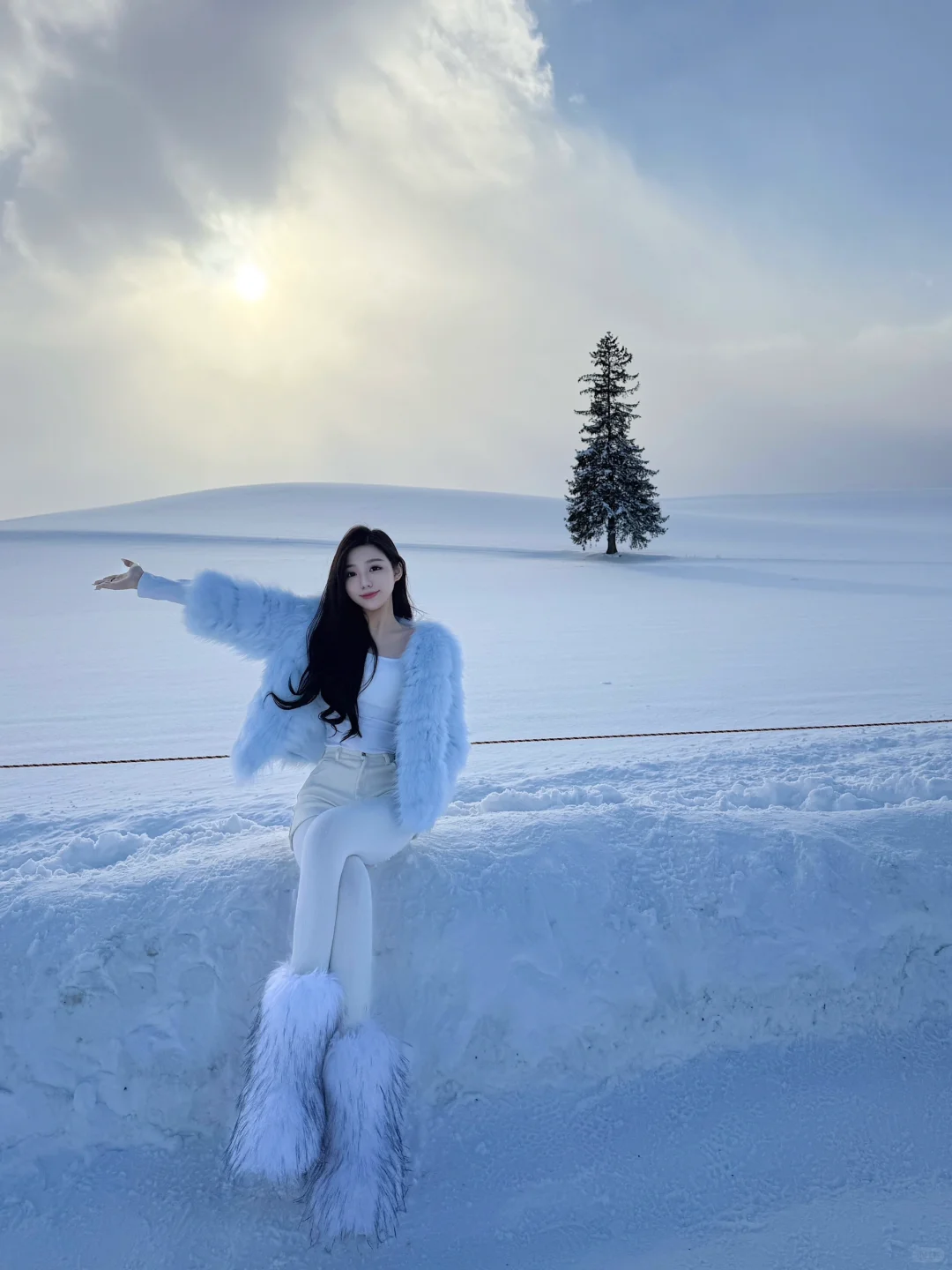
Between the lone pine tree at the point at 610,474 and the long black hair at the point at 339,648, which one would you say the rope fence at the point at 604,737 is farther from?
the lone pine tree at the point at 610,474

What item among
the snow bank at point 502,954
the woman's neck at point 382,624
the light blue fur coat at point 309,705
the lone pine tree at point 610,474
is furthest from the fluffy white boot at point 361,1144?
the lone pine tree at point 610,474

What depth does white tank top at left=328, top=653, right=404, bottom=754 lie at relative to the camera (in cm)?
296

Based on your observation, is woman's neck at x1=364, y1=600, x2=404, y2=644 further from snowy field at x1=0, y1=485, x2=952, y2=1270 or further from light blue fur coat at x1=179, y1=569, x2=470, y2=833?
snowy field at x1=0, y1=485, x2=952, y2=1270

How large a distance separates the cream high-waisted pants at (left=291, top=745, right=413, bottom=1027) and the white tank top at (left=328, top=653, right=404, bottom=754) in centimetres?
21

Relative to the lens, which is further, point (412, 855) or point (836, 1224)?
point (412, 855)

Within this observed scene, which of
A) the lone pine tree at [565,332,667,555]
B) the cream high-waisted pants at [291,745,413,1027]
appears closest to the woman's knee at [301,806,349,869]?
the cream high-waisted pants at [291,745,413,1027]

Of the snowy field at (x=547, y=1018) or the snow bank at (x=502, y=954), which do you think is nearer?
the snowy field at (x=547, y=1018)

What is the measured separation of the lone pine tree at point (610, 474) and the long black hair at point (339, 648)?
21881 millimetres

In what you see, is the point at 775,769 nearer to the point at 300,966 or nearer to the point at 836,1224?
the point at 836,1224

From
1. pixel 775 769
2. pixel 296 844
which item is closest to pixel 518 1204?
pixel 296 844

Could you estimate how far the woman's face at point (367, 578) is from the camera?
306 centimetres

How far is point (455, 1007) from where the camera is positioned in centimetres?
260

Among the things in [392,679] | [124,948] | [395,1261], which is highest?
[392,679]

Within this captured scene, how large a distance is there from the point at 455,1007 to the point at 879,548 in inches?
1061
